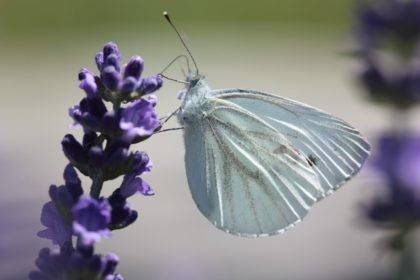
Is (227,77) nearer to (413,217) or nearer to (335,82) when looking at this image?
(335,82)

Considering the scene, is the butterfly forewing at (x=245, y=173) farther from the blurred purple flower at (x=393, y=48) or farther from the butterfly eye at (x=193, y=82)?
the blurred purple flower at (x=393, y=48)

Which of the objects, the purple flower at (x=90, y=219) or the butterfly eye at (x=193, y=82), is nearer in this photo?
the purple flower at (x=90, y=219)

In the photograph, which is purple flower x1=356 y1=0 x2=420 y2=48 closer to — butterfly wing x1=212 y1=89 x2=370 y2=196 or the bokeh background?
the bokeh background

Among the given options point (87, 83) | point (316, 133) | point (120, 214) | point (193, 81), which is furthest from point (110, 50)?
point (316, 133)

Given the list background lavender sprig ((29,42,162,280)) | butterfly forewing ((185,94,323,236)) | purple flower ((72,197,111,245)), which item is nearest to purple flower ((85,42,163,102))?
background lavender sprig ((29,42,162,280))

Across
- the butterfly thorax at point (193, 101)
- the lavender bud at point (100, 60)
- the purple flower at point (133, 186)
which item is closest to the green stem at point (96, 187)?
the purple flower at point (133, 186)

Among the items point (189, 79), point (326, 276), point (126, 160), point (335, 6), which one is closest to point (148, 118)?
point (126, 160)
